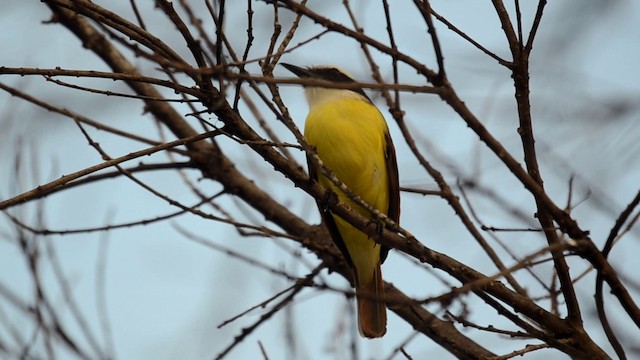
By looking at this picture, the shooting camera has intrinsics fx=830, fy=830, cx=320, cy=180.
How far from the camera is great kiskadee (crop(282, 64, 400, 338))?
4340mm

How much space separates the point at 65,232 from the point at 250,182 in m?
1.09

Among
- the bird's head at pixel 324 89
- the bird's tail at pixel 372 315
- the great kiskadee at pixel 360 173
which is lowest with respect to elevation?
the bird's tail at pixel 372 315

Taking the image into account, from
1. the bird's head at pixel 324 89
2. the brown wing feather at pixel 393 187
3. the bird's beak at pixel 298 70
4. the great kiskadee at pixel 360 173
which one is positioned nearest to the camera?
the great kiskadee at pixel 360 173

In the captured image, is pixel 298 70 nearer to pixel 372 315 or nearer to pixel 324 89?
pixel 324 89

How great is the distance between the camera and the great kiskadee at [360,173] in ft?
14.2

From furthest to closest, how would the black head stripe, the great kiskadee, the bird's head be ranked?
the black head stripe → the bird's head → the great kiskadee

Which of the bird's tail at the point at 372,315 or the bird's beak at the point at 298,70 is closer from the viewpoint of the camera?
the bird's tail at the point at 372,315

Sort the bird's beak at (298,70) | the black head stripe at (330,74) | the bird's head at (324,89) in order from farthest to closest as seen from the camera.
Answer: the black head stripe at (330,74)
the bird's beak at (298,70)
the bird's head at (324,89)

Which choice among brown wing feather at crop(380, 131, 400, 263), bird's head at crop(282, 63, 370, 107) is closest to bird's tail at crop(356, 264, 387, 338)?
brown wing feather at crop(380, 131, 400, 263)

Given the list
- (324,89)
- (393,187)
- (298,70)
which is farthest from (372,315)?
(298,70)

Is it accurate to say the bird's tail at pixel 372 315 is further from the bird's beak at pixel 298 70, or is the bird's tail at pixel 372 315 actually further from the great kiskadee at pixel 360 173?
the bird's beak at pixel 298 70

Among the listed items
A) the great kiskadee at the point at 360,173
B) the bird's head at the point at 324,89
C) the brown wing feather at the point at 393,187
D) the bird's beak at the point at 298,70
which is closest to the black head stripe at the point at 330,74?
the bird's head at the point at 324,89

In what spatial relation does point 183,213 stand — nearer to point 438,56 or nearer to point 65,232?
point 65,232

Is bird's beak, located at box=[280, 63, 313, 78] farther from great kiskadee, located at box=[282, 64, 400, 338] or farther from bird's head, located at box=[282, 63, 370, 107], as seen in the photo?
great kiskadee, located at box=[282, 64, 400, 338]
